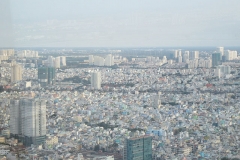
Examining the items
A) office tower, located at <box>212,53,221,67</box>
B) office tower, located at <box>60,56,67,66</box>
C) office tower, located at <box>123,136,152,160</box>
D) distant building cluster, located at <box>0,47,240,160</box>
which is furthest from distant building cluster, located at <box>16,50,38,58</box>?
office tower, located at <box>212,53,221,67</box>

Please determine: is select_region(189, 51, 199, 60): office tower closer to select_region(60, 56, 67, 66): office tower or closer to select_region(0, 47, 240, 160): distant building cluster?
select_region(0, 47, 240, 160): distant building cluster

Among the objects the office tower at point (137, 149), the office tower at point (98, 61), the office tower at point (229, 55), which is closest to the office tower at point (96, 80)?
the office tower at point (98, 61)

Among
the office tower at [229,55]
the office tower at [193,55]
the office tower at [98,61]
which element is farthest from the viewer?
the office tower at [98,61]

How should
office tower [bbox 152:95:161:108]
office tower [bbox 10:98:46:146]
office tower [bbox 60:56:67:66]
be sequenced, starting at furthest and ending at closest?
office tower [bbox 60:56:67:66], office tower [bbox 152:95:161:108], office tower [bbox 10:98:46:146]

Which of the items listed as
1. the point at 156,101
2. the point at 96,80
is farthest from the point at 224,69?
the point at 96,80

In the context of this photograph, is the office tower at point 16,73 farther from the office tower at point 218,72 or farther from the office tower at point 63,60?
the office tower at point 218,72
